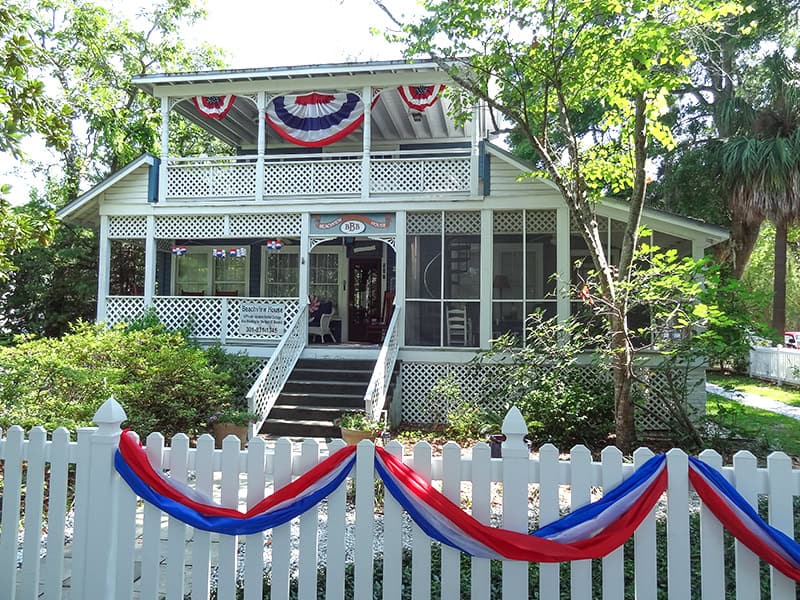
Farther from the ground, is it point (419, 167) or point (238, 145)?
point (238, 145)

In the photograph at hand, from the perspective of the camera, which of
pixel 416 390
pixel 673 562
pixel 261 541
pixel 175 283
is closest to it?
pixel 673 562

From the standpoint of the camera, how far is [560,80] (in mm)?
7625

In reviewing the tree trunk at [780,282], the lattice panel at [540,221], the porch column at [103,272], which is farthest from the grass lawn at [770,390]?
the porch column at [103,272]

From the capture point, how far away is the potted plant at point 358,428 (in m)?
8.41

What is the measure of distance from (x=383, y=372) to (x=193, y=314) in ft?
16.2

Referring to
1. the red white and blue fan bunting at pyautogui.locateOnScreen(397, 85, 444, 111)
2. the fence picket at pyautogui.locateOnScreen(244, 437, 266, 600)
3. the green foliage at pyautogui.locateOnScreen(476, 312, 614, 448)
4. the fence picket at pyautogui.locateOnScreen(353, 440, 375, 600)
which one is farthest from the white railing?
the fence picket at pyautogui.locateOnScreen(244, 437, 266, 600)

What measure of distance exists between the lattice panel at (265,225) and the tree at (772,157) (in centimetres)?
1324

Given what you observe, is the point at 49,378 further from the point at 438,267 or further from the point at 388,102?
the point at 388,102

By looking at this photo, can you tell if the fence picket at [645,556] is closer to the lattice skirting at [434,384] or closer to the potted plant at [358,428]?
the potted plant at [358,428]

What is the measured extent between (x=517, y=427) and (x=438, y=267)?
9.31 metres

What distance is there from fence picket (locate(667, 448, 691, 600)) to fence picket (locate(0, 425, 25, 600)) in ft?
11.4

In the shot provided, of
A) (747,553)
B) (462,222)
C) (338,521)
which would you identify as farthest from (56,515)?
(462,222)

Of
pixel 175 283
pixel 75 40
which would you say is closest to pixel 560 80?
pixel 175 283

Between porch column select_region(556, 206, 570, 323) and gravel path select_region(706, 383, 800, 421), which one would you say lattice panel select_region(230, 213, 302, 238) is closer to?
porch column select_region(556, 206, 570, 323)
